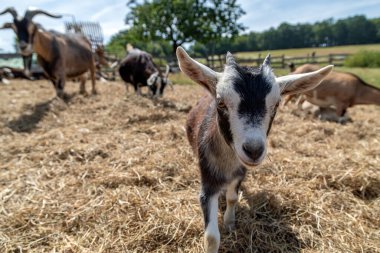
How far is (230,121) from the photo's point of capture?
204 cm

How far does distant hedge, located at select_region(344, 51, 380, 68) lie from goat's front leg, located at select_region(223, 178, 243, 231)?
3019 cm

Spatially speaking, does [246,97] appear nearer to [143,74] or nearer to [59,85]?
[59,85]

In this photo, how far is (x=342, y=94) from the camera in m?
7.48

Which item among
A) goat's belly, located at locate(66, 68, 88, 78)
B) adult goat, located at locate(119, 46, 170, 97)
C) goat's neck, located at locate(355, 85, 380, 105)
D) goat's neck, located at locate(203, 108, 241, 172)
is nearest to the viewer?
goat's neck, located at locate(203, 108, 241, 172)

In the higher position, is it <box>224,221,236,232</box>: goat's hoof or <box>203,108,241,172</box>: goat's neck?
<box>203,108,241,172</box>: goat's neck

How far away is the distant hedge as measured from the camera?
27.8 meters

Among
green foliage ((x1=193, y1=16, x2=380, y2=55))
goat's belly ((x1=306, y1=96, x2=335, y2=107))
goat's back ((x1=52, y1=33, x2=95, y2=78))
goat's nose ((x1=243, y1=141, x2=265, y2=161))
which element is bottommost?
goat's belly ((x1=306, y1=96, x2=335, y2=107))

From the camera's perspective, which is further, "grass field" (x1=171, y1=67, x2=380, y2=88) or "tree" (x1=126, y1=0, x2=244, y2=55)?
"tree" (x1=126, y1=0, x2=244, y2=55)

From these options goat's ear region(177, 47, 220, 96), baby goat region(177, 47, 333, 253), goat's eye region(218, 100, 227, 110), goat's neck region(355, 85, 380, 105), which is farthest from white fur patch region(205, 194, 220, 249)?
goat's neck region(355, 85, 380, 105)

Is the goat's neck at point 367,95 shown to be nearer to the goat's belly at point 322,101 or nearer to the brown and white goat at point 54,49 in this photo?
the goat's belly at point 322,101

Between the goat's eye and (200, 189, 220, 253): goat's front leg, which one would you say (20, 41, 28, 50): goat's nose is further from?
the goat's eye

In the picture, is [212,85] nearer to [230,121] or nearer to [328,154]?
[230,121]

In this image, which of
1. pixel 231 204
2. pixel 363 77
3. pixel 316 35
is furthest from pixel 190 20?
pixel 316 35

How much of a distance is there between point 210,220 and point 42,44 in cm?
721
